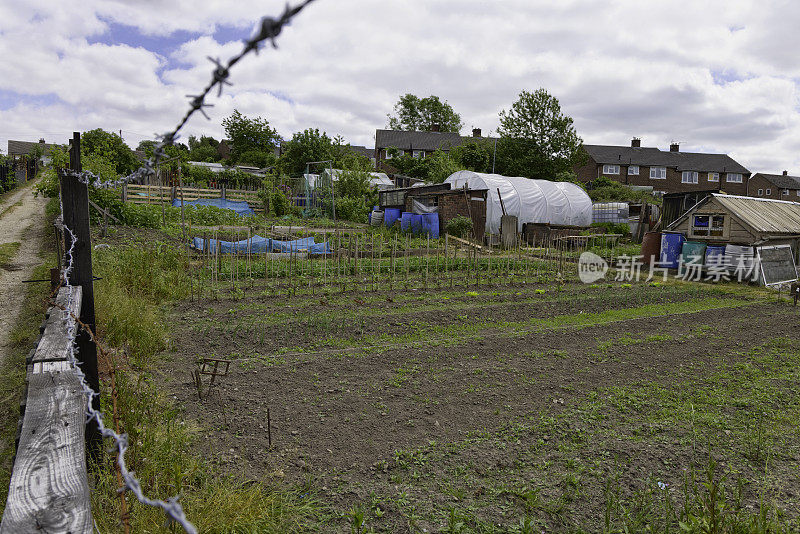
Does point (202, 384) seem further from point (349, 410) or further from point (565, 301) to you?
point (565, 301)

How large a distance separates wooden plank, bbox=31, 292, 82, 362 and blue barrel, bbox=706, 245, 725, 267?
53.6 ft

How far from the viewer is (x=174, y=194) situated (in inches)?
948

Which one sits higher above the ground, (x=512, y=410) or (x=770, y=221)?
(x=770, y=221)

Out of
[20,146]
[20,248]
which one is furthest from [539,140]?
[20,146]

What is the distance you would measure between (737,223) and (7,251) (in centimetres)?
1925

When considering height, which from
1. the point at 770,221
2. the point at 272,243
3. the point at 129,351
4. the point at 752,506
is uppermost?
the point at 770,221

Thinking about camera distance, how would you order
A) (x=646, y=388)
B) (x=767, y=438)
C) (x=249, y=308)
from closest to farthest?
(x=767, y=438), (x=646, y=388), (x=249, y=308)

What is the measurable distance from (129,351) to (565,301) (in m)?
8.24

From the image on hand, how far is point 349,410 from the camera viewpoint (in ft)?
16.2

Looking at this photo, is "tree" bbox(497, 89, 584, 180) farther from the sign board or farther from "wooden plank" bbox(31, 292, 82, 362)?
"wooden plank" bbox(31, 292, 82, 362)

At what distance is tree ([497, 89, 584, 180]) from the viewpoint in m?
38.5

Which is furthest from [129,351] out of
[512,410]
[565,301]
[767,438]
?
[565,301]

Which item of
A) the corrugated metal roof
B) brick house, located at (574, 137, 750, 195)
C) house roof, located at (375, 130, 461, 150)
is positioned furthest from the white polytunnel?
brick house, located at (574, 137, 750, 195)

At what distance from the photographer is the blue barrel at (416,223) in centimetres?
2203
